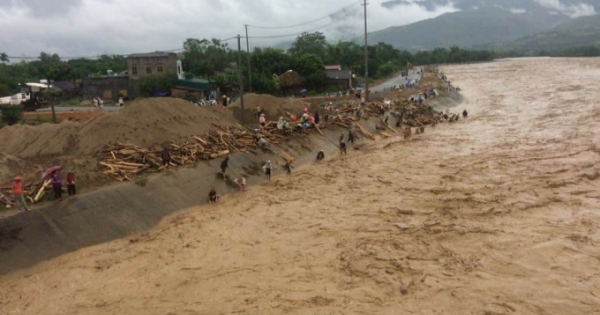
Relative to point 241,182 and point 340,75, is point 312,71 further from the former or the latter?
point 241,182

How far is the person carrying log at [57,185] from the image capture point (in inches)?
604

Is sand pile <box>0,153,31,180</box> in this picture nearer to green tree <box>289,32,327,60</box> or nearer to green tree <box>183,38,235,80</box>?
green tree <box>183,38,235,80</box>

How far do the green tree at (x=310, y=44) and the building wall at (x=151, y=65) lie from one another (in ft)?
119

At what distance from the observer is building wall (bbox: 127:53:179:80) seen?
172 ft

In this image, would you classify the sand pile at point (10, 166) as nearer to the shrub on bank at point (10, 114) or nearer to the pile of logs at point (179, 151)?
the pile of logs at point (179, 151)

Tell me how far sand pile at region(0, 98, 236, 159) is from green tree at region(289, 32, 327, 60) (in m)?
63.3

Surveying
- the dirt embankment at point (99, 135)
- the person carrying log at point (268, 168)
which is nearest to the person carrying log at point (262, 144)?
the person carrying log at point (268, 168)

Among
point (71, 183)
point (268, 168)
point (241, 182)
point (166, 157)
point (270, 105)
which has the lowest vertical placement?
point (241, 182)

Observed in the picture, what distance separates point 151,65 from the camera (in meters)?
53.0

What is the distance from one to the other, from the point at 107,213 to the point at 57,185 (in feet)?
6.40

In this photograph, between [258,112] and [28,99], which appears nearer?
[258,112]

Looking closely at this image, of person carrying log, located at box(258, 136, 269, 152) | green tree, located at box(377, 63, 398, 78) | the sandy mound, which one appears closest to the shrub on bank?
the sandy mound

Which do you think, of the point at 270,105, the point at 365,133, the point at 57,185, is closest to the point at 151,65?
the point at 270,105

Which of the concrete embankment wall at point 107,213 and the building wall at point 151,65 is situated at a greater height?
the building wall at point 151,65
